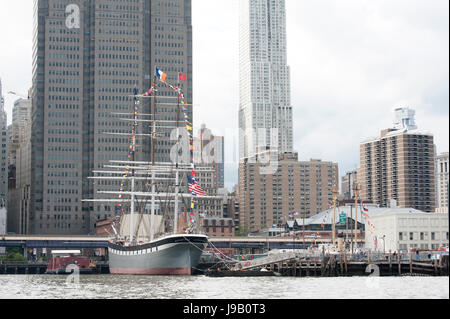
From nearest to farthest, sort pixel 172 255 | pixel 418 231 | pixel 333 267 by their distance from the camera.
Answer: pixel 333 267 → pixel 172 255 → pixel 418 231

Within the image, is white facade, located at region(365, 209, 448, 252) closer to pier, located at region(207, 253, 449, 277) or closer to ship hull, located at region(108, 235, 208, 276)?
pier, located at region(207, 253, 449, 277)

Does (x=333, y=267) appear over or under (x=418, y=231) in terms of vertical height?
under

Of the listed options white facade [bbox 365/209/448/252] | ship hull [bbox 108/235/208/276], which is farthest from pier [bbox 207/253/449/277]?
white facade [bbox 365/209/448/252]

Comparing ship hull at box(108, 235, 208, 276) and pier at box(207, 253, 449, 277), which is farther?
ship hull at box(108, 235, 208, 276)

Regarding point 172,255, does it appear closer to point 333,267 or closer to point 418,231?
point 333,267

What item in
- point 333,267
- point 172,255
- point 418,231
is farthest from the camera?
point 418,231

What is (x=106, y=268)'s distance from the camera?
157 meters

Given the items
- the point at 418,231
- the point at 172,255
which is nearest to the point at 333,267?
the point at 172,255

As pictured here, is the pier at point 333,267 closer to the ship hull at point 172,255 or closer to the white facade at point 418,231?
the ship hull at point 172,255

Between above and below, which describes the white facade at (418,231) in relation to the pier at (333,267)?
above

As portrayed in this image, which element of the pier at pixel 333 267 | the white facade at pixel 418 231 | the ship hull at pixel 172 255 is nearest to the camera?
the pier at pixel 333 267

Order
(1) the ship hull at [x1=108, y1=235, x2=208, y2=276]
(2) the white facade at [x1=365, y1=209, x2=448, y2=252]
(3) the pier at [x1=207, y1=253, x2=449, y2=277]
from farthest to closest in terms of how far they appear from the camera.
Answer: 1. (2) the white facade at [x1=365, y1=209, x2=448, y2=252]
2. (1) the ship hull at [x1=108, y1=235, x2=208, y2=276]
3. (3) the pier at [x1=207, y1=253, x2=449, y2=277]

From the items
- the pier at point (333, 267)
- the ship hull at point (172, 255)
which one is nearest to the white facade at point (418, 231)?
the pier at point (333, 267)
